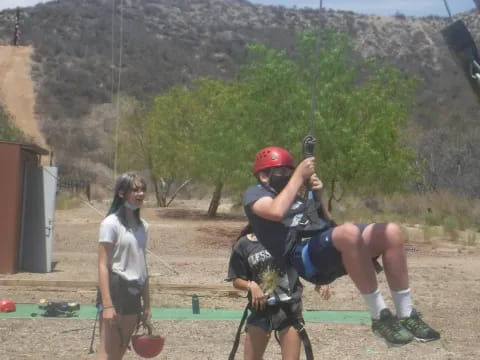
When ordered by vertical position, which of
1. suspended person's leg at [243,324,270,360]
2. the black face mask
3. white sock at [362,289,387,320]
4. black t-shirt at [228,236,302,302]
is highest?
the black face mask

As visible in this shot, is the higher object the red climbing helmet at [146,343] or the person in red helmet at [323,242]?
the person in red helmet at [323,242]

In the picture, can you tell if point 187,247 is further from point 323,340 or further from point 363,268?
point 363,268

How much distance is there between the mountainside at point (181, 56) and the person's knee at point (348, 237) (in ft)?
88.8

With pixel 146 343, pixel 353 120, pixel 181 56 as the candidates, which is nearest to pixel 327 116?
pixel 353 120

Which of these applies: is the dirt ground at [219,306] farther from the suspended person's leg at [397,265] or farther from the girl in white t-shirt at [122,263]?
the suspended person's leg at [397,265]

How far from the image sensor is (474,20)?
7644 cm

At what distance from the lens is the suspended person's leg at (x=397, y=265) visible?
3.63 m

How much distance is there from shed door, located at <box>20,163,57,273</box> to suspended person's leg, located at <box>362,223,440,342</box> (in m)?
9.35

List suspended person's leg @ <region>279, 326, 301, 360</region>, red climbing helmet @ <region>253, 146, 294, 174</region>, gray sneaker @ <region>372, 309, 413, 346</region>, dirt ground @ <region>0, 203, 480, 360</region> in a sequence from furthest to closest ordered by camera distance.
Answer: dirt ground @ <region>0, 203, 480, 360</region> < suspended person's leg @ <region>279, 326, 301, 360</region> < red climbing helmet @ <region>253, 146, 294, 174</region> < gray sneaker @ <region>372, 309, 413, 346</region>

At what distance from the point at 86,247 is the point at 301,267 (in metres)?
13.4

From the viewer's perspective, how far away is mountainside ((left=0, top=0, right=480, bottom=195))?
40.8 meters

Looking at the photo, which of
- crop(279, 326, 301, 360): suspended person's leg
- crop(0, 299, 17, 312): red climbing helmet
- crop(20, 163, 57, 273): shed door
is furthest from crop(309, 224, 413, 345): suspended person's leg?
crop(20, 163, 57, 273): shed door

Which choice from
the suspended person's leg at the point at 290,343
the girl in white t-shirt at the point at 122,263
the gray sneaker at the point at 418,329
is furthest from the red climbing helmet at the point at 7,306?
the gray sneaker at the point at 418,329

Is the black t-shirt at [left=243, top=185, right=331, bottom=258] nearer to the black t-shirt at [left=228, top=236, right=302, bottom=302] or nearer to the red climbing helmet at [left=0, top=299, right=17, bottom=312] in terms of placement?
the black t-shirt at [left=228, top=236, right=302, bottom=302]
